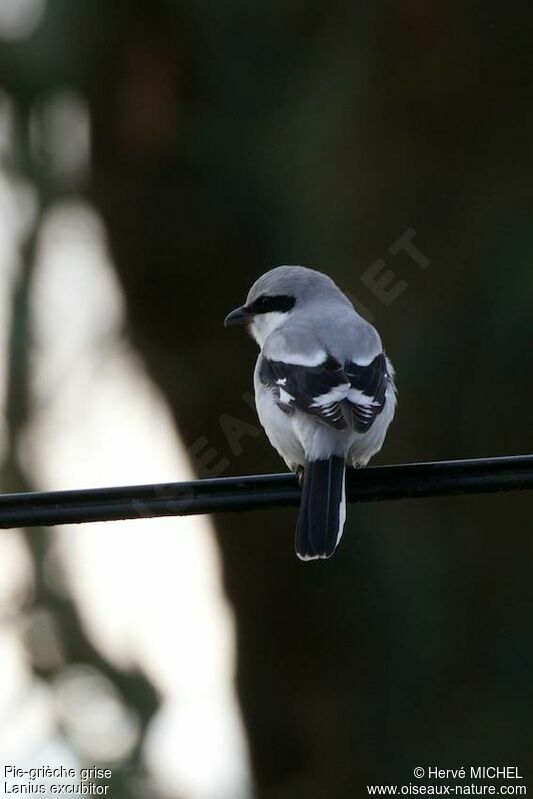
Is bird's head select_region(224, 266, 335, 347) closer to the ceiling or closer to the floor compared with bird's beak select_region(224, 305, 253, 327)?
closer to the ceiling

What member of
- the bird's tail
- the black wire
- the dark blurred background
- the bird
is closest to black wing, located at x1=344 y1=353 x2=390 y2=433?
the bird

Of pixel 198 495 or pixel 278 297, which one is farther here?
pixel 278 297

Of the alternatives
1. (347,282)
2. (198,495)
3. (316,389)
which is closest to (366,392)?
(316,389)

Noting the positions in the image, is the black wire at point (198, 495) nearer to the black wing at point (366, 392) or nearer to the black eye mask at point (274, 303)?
the black wing at point (366, 392)

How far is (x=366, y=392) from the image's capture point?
516cm

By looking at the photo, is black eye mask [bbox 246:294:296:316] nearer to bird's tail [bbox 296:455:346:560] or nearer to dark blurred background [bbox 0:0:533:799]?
dark blurred background [bbox 0:0:533:799]

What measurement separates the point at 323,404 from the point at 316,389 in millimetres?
100

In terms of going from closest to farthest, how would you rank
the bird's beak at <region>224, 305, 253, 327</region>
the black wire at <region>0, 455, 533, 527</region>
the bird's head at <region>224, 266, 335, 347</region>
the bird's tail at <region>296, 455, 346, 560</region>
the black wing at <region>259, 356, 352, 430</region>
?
the black wire at <region>0, 455, 533, 527</region> → the bird's tail at <region>296, 455, 346, 560</region> → the black wing at <region>259, 356, 352, 430</region> → the bird's head at <region>224, 266, 335, 347</region> → the bird's beak at <region>224, 305, 253, 327</region>

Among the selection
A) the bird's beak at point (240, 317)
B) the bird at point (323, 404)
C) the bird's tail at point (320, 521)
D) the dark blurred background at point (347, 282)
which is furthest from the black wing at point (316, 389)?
the dark blurred background at point (347, 282)

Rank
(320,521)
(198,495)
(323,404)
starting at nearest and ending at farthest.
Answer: (198,495) → (320,521) → (323,404)

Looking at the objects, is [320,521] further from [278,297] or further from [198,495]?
[278,297]

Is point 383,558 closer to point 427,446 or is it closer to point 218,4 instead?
point 427,446

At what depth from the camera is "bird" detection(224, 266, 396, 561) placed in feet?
15.6

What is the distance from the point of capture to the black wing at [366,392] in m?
5.05
